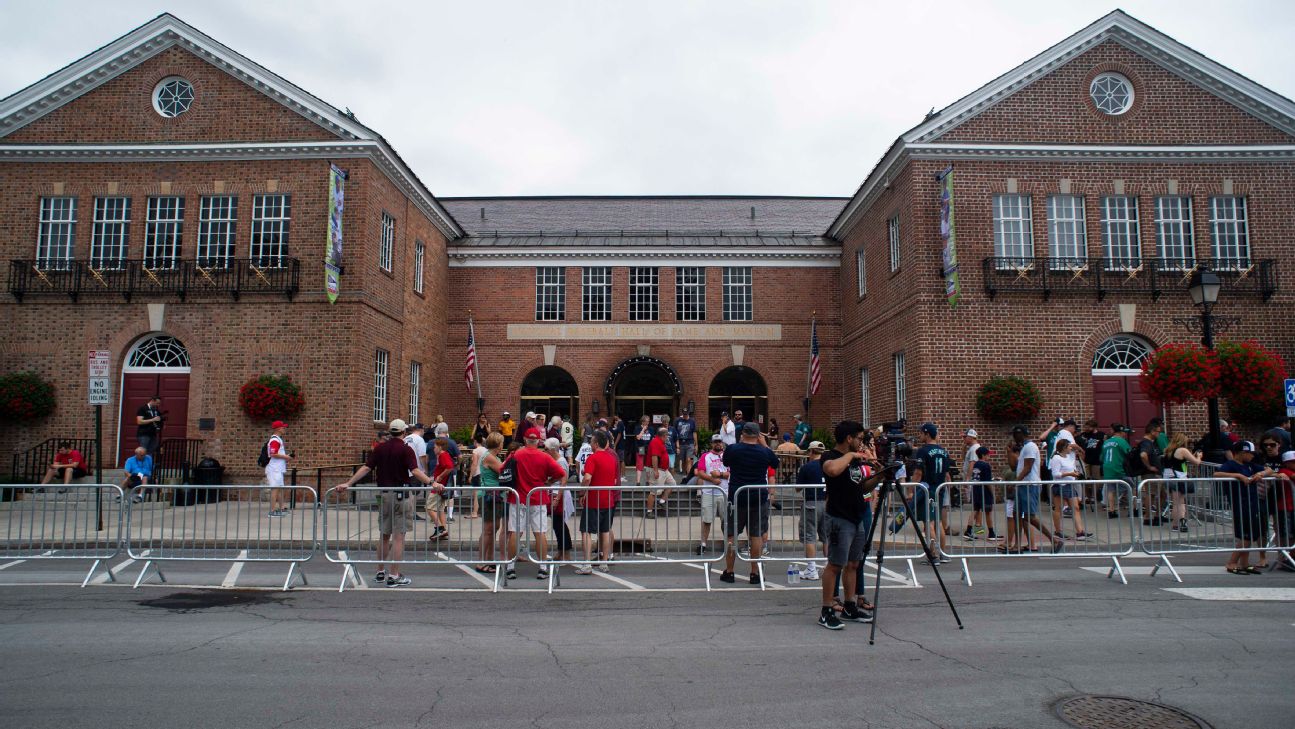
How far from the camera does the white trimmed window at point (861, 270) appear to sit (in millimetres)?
23312

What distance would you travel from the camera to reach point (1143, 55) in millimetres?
19141

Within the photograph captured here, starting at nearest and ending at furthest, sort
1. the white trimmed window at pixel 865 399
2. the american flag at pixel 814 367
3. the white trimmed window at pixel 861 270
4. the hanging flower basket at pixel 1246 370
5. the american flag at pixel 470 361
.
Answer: the hanging flower basket at pixel 1246 370, the white trimmed window at pixel 865 399, the white trimmed window at pixel 861 270, the american flag at pixel 814 367, the american flag at pixel 470 361

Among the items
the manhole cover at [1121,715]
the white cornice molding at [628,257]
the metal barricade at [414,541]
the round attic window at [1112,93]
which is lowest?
the manhole cover at [1121,715]

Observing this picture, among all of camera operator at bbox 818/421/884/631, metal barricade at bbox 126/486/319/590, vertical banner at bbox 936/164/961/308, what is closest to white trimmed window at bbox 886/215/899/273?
vertical banner at bbox 936/164/961/308

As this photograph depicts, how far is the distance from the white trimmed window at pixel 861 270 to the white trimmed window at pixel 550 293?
9.37 m

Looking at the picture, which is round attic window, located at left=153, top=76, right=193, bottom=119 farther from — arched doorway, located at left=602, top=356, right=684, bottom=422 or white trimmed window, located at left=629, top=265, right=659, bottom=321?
arched doorway, located at left=602, top=356, right=684, bottom=422

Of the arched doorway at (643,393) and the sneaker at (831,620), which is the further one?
the arched doorway at (643,393)

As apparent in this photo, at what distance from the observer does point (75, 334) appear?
19.2 m

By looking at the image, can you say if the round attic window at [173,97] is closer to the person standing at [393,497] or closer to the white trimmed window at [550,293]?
the white trimmed window at [550,293]

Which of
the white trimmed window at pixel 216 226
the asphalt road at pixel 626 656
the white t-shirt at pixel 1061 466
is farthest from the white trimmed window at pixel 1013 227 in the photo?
the white trimmed window at pixel 216 226

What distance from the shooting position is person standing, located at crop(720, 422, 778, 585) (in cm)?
887

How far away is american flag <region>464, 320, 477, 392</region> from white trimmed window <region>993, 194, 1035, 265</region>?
1523cm

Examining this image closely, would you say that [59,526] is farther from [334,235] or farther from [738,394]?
[738,394]

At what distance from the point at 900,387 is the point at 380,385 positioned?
13.5m
